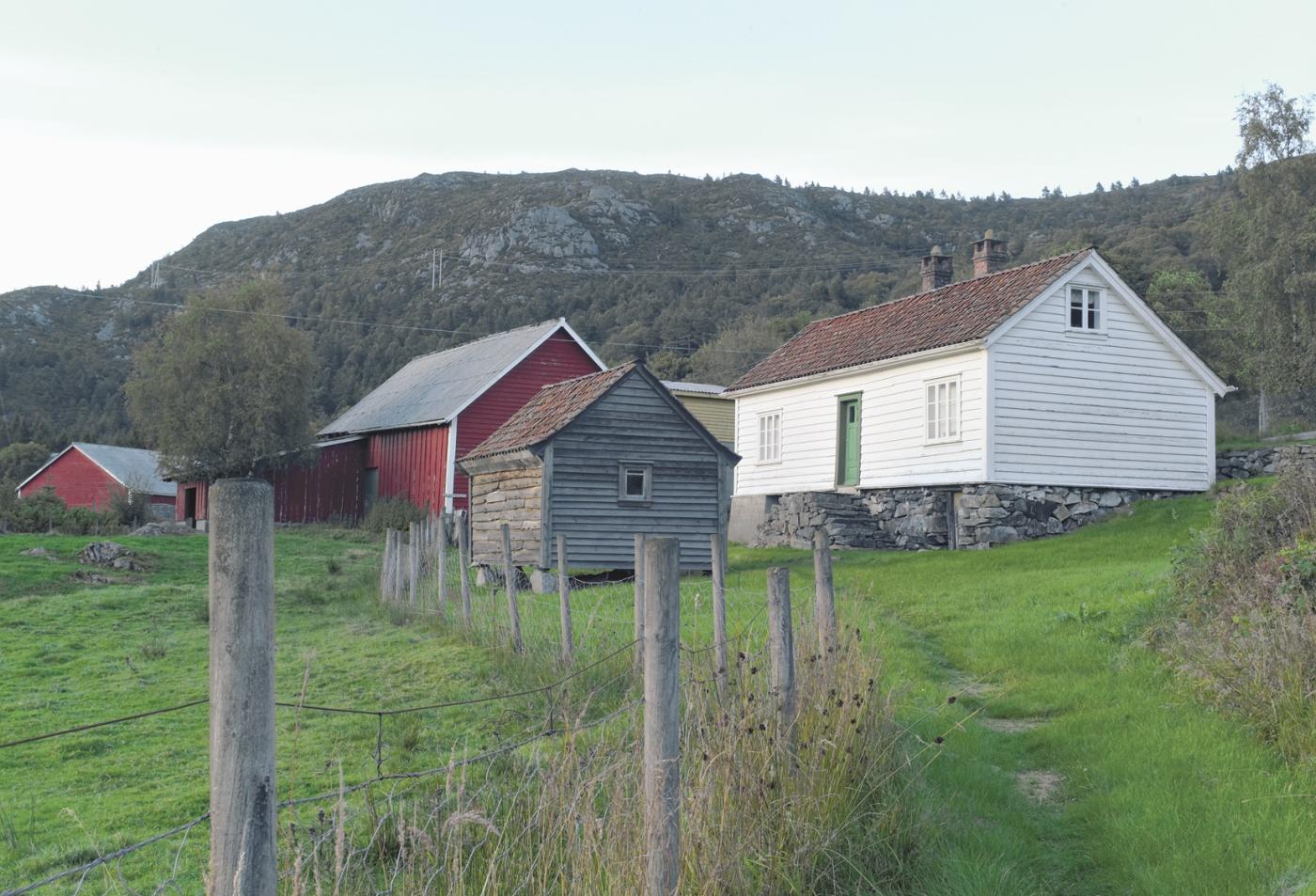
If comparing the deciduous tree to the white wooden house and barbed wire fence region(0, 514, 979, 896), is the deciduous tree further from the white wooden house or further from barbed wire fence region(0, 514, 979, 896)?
barbed wire fence region(0, 514, 979, 896)

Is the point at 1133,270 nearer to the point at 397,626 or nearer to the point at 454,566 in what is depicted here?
the point at 454,566

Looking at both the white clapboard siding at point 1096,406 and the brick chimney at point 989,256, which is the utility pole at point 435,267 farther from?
the white clapboard siding at point 1096,406

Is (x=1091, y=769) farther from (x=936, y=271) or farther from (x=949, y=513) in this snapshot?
(x=936, y=271)

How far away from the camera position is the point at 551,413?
78.5 feet

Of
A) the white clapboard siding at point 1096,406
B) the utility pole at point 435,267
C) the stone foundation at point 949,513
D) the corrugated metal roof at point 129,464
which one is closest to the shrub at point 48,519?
the corrugated metal roof at point 129,464

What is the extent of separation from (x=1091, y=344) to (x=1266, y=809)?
1949cm

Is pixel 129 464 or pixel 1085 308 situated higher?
pixel 1085 308

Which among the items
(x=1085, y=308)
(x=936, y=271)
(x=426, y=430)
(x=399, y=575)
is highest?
(x=936, y=271)

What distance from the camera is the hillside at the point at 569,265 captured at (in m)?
74.2

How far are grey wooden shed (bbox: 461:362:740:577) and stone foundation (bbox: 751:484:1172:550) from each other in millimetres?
3270

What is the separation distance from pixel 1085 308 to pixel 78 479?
4106 cm

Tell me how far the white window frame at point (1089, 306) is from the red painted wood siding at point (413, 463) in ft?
59.7

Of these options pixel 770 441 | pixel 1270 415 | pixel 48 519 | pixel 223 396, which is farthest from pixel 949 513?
pixel 223 396

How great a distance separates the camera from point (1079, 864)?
6918 millimetres
